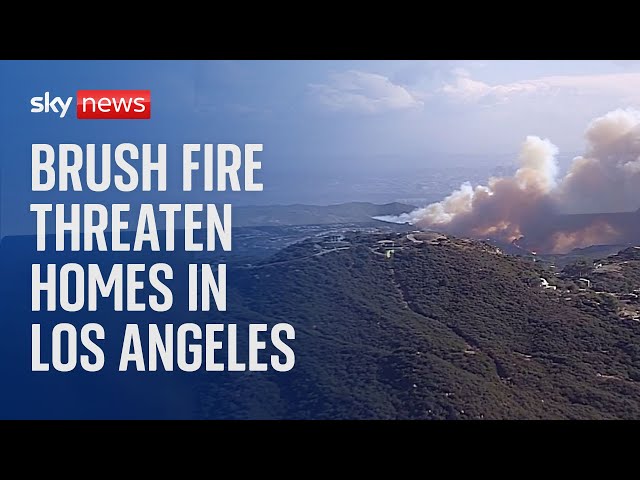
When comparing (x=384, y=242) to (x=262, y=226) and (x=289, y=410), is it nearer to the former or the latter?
(x=262, y=226)

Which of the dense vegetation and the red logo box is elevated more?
the red logo box

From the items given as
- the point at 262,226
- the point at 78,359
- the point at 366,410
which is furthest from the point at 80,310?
the point at 366,410

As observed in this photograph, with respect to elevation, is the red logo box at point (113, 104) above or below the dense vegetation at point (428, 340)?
above

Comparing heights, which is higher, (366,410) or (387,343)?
(387,343)

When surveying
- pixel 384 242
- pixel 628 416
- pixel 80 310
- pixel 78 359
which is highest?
pixel 384 242
